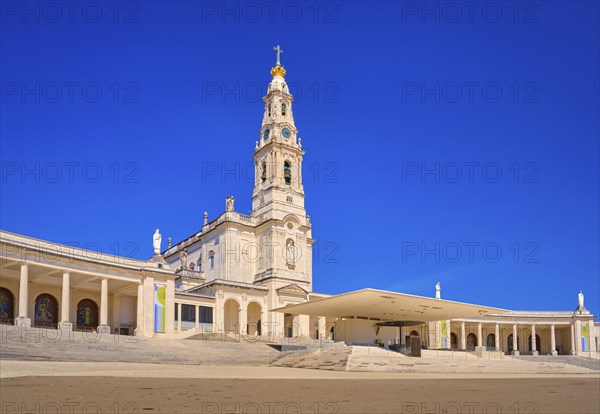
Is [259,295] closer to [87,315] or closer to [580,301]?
[87,315]

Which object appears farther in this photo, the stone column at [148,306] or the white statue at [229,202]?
the white statue at [229,202]

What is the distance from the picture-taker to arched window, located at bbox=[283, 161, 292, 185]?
70.2 metres

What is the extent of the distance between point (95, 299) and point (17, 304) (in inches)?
287

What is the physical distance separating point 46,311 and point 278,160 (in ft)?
98.3

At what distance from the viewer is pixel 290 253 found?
2653 inches

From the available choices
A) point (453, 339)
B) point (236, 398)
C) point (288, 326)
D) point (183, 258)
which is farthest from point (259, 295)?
point (236, 398)

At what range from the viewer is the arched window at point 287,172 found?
70.2 metres

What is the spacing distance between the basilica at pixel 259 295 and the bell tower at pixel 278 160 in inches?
5.3

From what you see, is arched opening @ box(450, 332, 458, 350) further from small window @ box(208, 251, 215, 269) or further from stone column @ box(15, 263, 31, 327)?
stone column @ box(15, 263, 31, 327)

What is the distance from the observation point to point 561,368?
47.1 meters

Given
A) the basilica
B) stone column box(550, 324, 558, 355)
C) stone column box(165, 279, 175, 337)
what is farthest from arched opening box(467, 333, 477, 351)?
stone column box(165, 279, 175, 337)

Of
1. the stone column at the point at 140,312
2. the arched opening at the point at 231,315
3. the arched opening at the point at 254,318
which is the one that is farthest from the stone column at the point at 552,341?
the stone column at the point at 140,312

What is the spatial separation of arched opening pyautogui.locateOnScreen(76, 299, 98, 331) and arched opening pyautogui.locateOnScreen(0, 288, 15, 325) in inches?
233

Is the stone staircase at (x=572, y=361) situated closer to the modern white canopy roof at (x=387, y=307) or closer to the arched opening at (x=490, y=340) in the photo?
the modern white canopy roof at (x=387, y=307)
